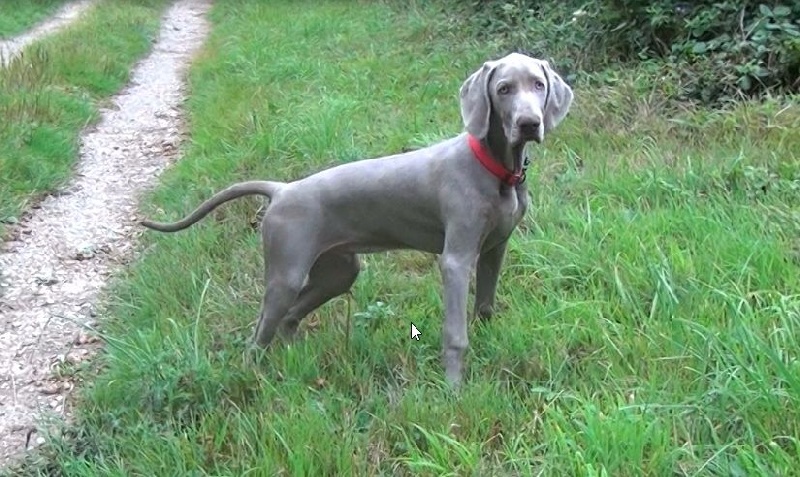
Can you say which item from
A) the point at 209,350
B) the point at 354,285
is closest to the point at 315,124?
the point at 354,285

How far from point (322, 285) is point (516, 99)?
127 centimetres

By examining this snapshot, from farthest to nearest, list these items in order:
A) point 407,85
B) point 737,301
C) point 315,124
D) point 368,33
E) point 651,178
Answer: point 368,33, point 407,85, point 315,124, point 651,178, point 737,301

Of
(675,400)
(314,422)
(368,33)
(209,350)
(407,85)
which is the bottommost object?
(368,33)


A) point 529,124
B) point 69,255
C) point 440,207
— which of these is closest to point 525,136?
point 529,124

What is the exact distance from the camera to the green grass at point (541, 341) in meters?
3.01

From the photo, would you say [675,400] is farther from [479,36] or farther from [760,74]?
[479,36]

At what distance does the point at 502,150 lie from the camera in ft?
11.9

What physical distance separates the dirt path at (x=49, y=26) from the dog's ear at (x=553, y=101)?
35.7 feet

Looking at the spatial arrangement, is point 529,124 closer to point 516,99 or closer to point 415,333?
point 516,99

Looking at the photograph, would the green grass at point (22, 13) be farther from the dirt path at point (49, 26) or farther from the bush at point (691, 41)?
the bush at point (691, 41)

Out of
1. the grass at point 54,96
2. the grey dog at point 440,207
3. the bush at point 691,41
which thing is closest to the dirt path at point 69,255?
the grass at point 54,96

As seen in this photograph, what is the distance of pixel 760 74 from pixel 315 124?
3.21 meters

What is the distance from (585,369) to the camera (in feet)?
11.5

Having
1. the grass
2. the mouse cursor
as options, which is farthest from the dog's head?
the grass
